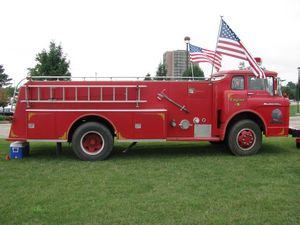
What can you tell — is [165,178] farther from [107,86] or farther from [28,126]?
[28,126]

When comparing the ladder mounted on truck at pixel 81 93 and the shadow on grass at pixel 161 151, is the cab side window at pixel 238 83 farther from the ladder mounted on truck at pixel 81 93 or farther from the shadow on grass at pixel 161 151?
the ladder mounted on truck at pixel 81 93

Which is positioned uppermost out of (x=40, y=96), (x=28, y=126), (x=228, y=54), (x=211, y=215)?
(x=228, y=54)

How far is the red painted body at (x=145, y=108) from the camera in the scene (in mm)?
10062

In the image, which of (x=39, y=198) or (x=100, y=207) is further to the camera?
(x=39, y=198)

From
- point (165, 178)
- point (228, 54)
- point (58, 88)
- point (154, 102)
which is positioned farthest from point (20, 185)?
point (228, 54)

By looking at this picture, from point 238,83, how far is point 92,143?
413cm

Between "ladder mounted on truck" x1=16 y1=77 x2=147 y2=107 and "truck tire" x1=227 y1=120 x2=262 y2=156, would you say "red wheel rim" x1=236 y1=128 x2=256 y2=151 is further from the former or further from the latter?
"ladder mounted on truck" x1=16 y1=77 x2=147 y2=107

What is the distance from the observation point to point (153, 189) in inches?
278

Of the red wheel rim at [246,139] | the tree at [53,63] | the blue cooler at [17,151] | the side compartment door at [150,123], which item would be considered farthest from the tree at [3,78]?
the red wheel rim at [246,139]

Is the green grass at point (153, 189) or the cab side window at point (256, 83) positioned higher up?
the cab side window at point (256, 83)

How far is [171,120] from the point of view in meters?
10.5

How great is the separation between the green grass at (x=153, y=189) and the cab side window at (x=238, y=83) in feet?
6.04

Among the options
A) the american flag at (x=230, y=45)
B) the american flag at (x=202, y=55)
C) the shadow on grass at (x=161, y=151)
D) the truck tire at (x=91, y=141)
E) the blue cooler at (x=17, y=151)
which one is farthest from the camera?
the american flag at (x=202, y=55)

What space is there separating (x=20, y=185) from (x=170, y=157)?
14.0 feet
